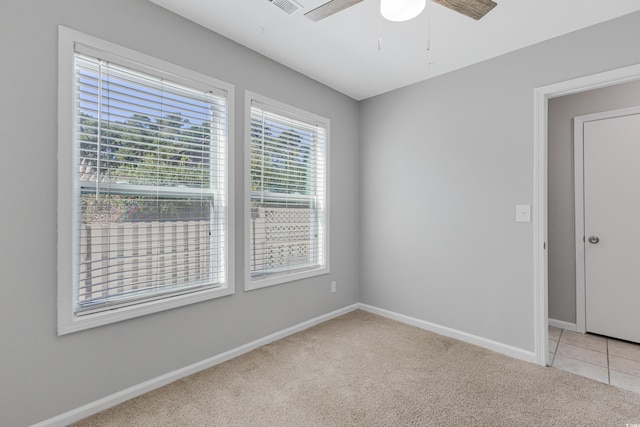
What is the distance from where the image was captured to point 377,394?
2.01 metres

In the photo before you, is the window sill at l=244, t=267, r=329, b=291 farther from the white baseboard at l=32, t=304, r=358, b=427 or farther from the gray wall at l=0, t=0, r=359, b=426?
the white baseboard at l=32, t=304, r=358, b=427

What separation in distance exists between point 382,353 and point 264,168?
1.91 metres

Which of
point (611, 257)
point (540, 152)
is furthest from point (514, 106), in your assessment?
point (611, 257)

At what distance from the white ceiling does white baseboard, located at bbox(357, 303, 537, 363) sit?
250 centimetres

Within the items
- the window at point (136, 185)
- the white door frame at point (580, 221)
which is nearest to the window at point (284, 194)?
the window at point (136, 185)

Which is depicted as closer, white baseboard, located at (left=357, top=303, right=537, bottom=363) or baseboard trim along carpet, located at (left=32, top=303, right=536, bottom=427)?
baseboard trim along carpet, located at (left=32, top=303, right=536, bottom=427)

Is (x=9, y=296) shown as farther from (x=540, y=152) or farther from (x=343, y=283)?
(x=540, y=152)

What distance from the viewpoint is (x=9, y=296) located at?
5.05 ft

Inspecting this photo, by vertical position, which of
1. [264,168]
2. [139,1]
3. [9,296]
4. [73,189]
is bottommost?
[9,296]

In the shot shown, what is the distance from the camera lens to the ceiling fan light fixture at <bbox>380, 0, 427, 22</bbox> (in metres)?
1.26

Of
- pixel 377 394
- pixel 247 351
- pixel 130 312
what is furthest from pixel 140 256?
pixel 377 394

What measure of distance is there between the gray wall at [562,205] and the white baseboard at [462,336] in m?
1.12

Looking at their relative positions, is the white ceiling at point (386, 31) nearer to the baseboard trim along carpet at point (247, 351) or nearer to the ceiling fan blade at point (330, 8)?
the ceiling fan blade at point (330, 8)

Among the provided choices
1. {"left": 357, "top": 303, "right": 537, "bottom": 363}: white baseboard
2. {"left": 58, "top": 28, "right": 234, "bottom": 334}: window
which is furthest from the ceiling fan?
{"left": 357, "top": 303, "right": 537, "bottom": 363}: white baseboard
